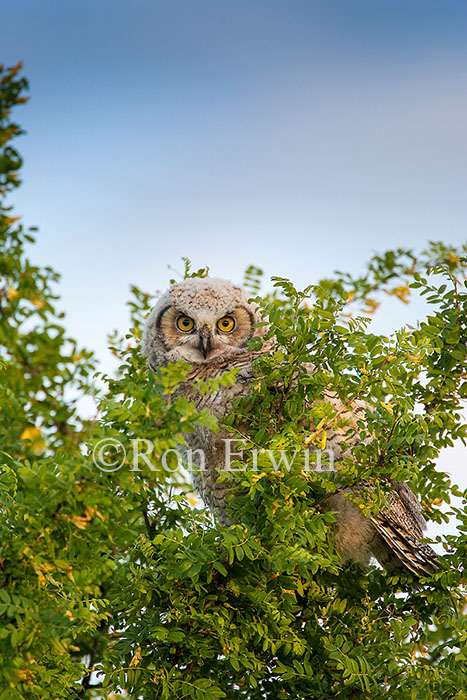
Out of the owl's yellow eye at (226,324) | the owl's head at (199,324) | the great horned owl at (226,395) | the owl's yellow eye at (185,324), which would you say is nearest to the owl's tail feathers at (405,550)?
the great horned owl at (226,395)

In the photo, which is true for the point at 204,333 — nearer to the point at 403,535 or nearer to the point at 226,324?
the point at 226,324

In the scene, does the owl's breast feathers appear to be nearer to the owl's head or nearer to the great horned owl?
the great horned owl

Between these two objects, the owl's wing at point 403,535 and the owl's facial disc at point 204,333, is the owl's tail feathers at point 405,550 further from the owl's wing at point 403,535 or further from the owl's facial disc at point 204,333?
the owl's facial disc at point 204,333

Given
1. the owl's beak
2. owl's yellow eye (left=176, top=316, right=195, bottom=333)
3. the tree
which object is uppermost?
owl's yellow eye (left=176, top=316, right=195, bottom=333)

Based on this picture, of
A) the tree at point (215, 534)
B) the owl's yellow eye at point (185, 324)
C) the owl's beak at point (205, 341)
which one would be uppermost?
the owl's yellow eye at point (185, 324)

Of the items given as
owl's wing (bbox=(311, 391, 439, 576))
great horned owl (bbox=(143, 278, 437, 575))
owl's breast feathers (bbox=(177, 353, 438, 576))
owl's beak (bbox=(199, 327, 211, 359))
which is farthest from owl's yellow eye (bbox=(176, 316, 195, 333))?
owl's wing (bbox=(311, 391, 439, 576))

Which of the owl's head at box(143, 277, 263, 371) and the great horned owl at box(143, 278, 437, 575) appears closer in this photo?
the great horned owl at box(143, 278, 437, 575)

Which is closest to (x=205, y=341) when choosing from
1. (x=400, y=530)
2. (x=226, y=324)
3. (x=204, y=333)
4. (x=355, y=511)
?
(x=204, y=333)

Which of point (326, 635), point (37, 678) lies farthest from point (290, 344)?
point (37, 678)

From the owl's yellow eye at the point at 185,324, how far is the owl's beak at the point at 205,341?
13 centimetres

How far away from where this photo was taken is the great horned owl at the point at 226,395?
3.10 m

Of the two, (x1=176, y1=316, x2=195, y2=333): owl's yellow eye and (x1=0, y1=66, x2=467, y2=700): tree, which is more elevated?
(x1=176, y1=316, x2=195, y2=333): owl's yellow eye

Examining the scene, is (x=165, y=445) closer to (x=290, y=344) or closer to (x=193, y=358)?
(x=290, y=344)

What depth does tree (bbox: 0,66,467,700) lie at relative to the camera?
1587 mm
